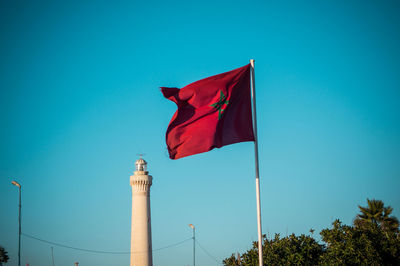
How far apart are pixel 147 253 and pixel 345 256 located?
33464 millimetres

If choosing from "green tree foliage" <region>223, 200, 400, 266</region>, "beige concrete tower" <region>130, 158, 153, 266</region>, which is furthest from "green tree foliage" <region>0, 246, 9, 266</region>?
"green tree foliage" <region>223, 200, 400, 266</region>

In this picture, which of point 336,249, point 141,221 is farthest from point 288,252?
point 141,221

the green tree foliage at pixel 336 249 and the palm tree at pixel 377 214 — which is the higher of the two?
the palm tree at pixel 377 214

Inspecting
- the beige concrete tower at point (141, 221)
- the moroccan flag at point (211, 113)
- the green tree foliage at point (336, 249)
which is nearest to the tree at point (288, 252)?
the green tree foliage at point (336, 249)

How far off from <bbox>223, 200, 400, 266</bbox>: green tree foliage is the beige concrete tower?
23294mm

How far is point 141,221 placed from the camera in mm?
61094

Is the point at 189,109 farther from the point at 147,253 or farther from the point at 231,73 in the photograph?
the point at 147,253

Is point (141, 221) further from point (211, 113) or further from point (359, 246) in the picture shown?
point (211, 113)

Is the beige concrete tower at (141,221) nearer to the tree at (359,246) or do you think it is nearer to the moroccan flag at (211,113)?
the tree at (359,246)

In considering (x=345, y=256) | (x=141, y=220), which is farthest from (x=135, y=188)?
(x=345, y=256)

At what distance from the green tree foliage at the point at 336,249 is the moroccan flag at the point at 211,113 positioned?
15.1 metres

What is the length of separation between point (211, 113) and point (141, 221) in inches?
1672

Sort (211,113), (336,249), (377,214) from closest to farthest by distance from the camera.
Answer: (211,113) → (336,249) → (377,214)

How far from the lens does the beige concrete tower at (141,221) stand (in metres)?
60.4
